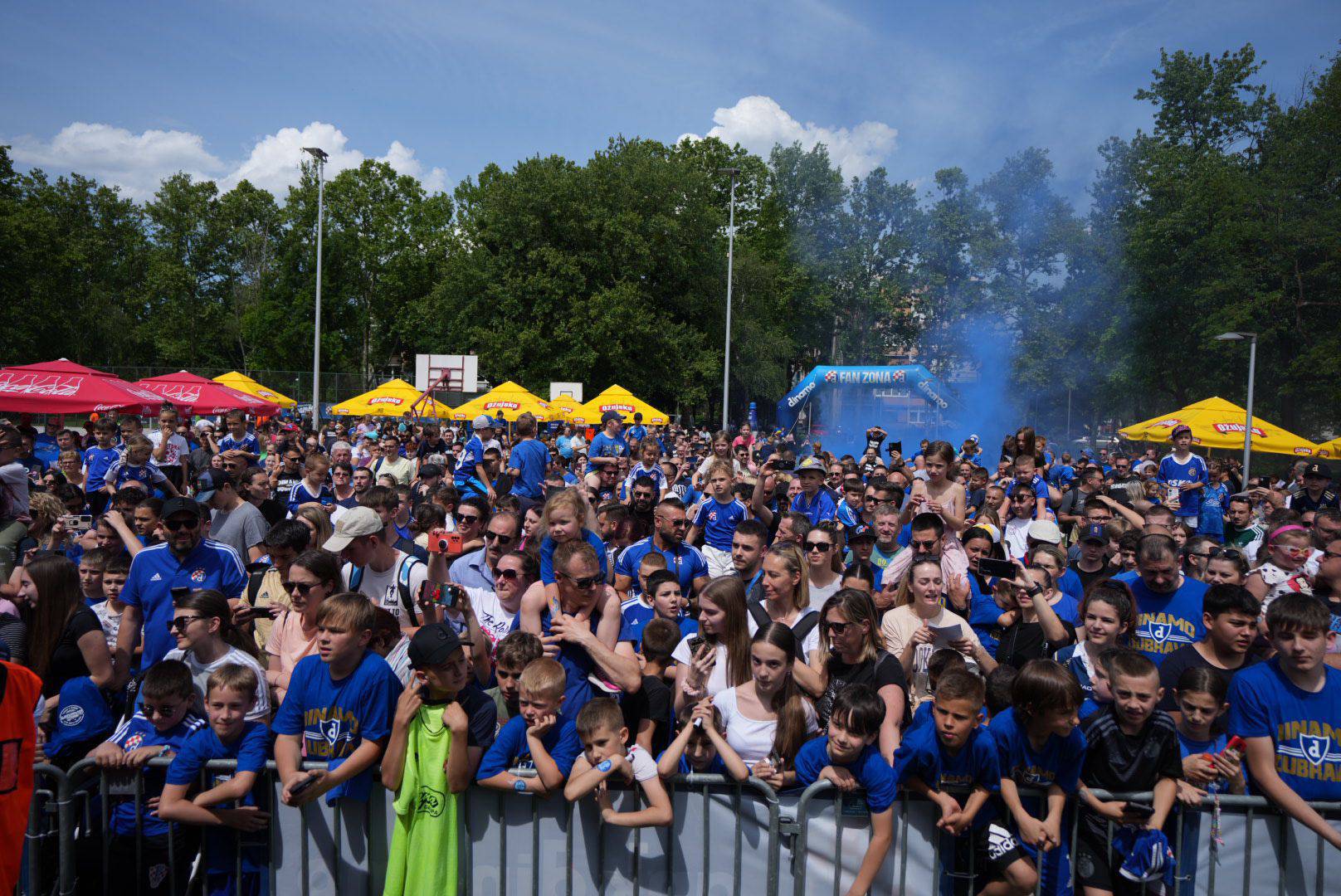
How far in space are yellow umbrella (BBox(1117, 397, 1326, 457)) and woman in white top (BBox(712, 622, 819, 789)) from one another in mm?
16422

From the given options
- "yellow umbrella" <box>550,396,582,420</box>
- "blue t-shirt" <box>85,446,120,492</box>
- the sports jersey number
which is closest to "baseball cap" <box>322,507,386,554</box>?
the sports jersey number

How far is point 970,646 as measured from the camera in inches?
172

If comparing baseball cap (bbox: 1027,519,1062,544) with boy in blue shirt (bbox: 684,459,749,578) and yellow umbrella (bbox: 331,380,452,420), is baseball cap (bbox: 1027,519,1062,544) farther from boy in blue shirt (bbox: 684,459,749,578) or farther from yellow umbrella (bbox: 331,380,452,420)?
yellow umbrella (bbox: 331,380,452,420)

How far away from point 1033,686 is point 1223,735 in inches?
43.5

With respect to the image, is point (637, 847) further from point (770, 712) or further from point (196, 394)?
point (196, 394)

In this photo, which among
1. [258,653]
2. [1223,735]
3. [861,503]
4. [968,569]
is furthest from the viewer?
[861,503]

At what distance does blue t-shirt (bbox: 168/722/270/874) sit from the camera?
3.44 metres

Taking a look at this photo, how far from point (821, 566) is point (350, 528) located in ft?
9.16

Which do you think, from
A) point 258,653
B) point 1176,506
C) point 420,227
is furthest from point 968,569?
point 420,227

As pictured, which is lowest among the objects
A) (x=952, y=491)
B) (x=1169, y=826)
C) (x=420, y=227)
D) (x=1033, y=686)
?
(x=1169, y=826)

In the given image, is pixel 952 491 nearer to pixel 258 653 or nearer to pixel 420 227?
pixel 258 653

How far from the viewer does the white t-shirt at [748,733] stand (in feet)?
11.9

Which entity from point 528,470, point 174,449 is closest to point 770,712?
point 528,470

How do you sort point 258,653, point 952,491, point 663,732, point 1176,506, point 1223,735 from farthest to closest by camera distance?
1. point 1176,506
2. point 952,491
3. point 258,653
4. point 663,732
5. point 1223,735
